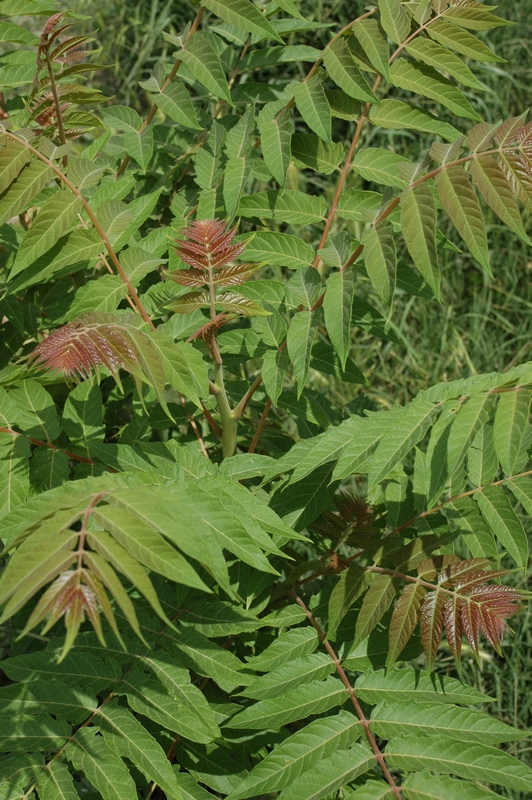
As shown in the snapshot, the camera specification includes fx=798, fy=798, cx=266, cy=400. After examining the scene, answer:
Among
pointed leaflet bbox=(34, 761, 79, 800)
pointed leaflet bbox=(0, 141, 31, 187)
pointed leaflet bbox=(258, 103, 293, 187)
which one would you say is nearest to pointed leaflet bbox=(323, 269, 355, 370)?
pointed leaflet bbox=(258, 103, 293, 187)

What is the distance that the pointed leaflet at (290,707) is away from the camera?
4.65ft

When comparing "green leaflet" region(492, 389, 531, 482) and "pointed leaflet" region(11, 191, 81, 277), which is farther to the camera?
"pointed leaflet" region(11, 191, 81, 277)

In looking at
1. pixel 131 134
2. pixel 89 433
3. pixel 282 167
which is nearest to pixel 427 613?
→ pixel 89 433

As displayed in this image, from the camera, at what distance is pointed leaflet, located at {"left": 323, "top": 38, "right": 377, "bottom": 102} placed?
1610mm

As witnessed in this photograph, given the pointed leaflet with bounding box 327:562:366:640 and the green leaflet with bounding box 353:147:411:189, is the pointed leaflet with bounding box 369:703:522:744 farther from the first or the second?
the green leaflet with bounding box 353:147:411:189

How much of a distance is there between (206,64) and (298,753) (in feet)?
4.71

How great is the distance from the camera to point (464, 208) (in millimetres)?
1391

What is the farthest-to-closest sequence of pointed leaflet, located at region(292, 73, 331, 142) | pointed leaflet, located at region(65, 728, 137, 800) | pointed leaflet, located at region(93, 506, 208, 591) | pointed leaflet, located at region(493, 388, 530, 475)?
pointed leaflet, located at region(292, 73, 331, 142) → pointed leaflet, located at region(65, 728, 137, 800) → pointed leaflet, located at region(493, 388, 530, 475) → pointed leaflet, located at region(93, 506, 208, 591)

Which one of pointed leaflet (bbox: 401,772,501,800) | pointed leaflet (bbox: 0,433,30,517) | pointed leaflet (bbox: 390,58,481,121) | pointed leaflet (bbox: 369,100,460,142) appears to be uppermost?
pointed leaflet (bbox: 390,58,481,121)

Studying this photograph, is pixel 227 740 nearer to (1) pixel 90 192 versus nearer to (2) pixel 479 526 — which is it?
(2) pixel 479 526

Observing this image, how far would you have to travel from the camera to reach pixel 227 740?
5.16ft

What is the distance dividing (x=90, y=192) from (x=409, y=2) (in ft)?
2.87

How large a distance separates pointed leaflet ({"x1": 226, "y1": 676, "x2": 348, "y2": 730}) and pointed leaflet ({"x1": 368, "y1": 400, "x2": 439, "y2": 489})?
16.8 inches

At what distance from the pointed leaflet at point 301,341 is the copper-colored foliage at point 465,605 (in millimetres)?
Result: 453
